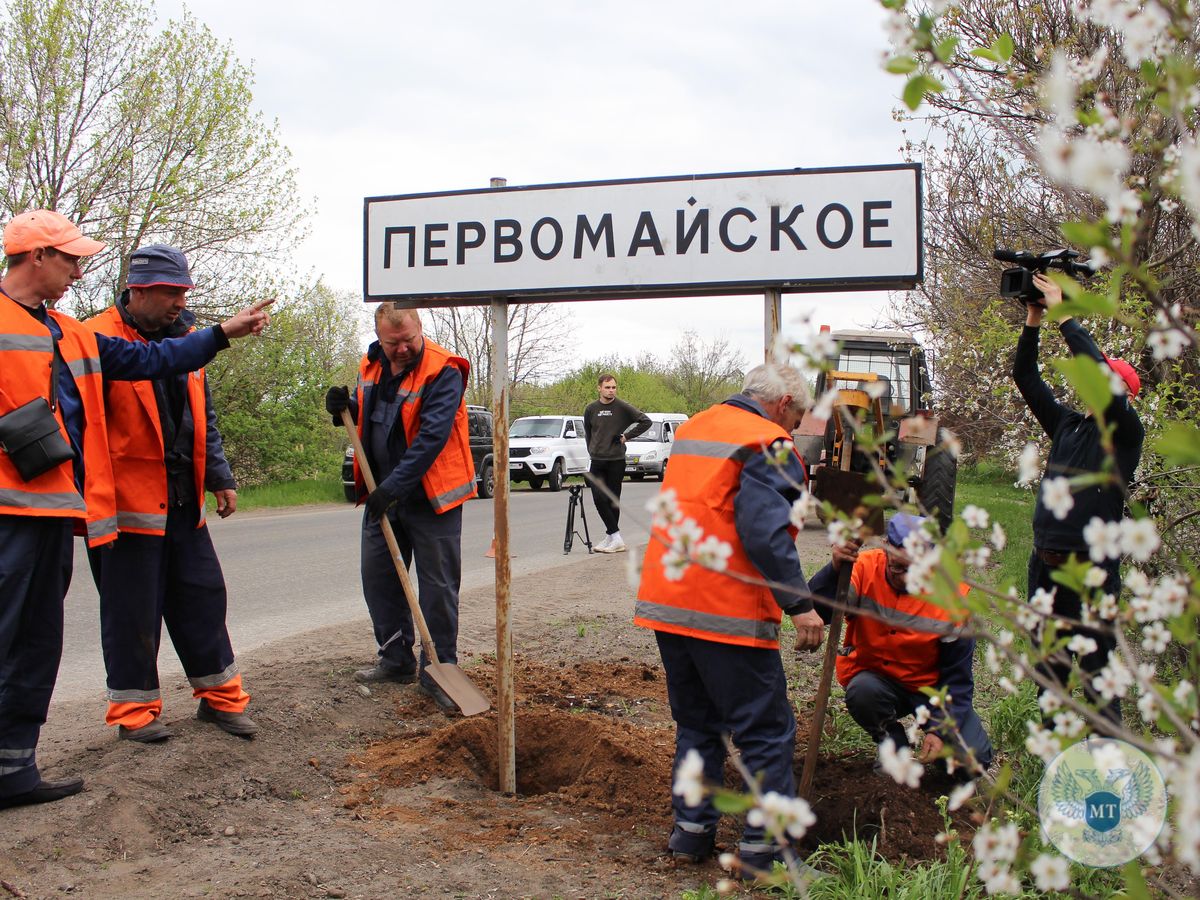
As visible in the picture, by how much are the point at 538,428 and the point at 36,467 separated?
75.1 feet

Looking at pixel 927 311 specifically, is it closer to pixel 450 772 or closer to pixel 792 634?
pixel 792 634

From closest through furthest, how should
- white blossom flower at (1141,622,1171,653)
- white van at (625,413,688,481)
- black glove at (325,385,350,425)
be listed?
white blossom flower at (1141,622,1171,653) < black glove at (325,385,350,425) < white van at (625,413,688,481)

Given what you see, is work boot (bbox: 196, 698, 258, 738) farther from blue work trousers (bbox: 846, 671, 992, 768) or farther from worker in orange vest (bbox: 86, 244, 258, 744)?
blue work trousers (bbox: 846, 671, 992, 768)

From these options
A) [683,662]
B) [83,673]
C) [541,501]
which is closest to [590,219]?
[683,662]

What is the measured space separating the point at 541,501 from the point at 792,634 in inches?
567

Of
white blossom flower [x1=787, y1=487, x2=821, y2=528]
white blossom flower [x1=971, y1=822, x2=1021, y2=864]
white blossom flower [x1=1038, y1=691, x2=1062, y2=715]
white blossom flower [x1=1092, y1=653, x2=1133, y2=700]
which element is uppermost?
white blossom flower [x1=787, y1=487, x2=821, y2=528]

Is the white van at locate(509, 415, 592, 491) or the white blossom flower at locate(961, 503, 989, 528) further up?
the white blossom flower at locate(961, 503, 989, 528)

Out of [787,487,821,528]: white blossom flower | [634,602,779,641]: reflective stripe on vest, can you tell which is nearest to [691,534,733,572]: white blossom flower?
[787,487,821,528]: white blossom flower

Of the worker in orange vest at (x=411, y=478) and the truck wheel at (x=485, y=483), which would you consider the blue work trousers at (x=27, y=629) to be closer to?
the worker in orange vest at (x=411, y=478)

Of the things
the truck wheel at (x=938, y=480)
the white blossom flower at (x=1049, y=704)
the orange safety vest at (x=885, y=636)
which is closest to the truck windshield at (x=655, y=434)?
the truck wheel at (x=938, y=480)

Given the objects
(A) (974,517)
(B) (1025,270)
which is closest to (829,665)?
(B) (1025,270)

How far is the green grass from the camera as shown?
19984mm

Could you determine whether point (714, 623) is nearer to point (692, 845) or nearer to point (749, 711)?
point (749, 711)

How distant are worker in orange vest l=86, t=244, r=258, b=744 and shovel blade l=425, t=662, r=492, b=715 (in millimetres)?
962
